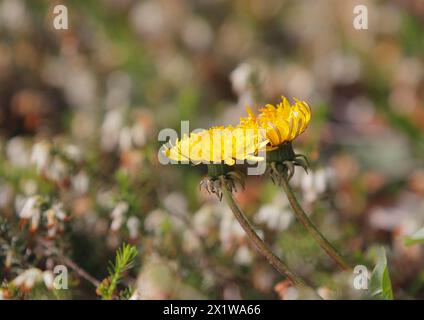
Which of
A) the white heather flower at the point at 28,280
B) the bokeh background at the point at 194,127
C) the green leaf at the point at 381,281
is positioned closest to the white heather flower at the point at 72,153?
the bokeh background at the point at 194,127

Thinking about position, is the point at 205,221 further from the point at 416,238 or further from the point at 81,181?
the point at 416,238

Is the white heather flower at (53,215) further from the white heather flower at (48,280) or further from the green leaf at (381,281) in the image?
the green leaf at (381,281)

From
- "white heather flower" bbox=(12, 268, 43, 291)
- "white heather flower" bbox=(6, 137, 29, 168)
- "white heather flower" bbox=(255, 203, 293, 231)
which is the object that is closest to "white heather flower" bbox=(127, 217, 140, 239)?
"white heather flower" bbox=(12, 268, 43, 291)

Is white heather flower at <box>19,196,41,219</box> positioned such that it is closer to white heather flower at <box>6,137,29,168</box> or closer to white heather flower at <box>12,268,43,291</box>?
white heather flower at <box>12,268,43,291</box>

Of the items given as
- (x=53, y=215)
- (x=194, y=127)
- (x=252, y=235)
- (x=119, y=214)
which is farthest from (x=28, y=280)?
(x=194, y=127)
